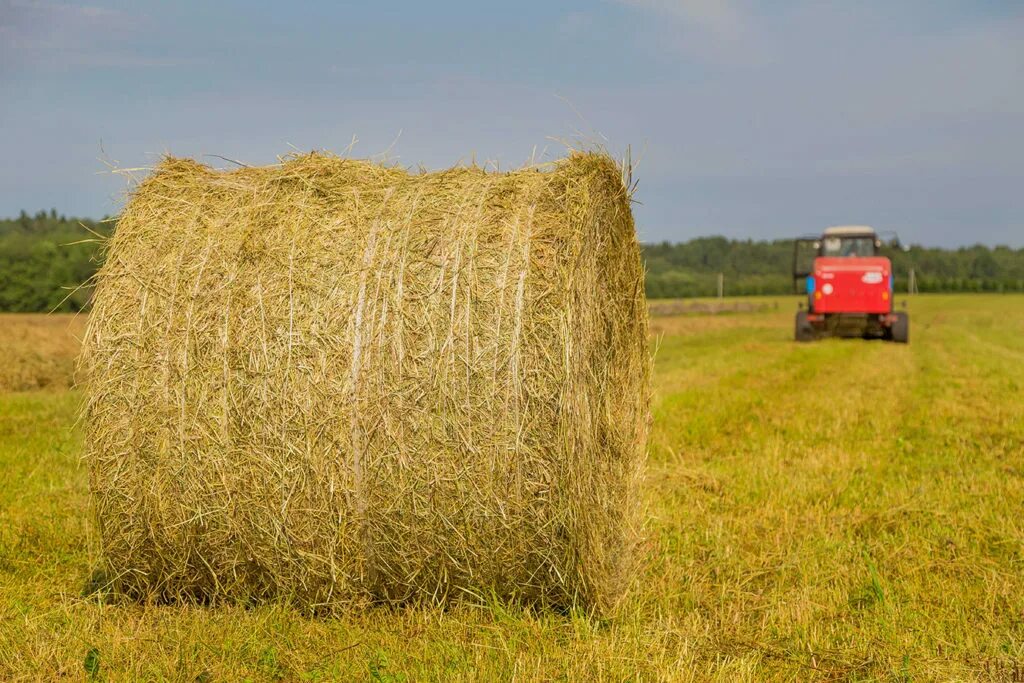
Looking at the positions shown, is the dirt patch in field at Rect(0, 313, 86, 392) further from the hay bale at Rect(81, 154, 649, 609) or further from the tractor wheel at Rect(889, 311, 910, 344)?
the tractor wheel at Rect(889, 311, 910, 344)

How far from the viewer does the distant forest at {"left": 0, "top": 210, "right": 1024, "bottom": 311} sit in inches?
1684

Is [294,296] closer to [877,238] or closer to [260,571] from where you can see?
[260,571]

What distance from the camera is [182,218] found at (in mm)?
5285

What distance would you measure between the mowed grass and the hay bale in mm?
257

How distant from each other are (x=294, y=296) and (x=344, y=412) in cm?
66

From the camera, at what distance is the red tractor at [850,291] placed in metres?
22.5

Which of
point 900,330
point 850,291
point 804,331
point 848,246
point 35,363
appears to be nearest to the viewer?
point 35,363

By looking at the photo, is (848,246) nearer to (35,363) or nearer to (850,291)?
(850,291)

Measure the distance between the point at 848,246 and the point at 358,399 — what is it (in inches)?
832

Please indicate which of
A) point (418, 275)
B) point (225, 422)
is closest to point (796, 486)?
point (418, 275)

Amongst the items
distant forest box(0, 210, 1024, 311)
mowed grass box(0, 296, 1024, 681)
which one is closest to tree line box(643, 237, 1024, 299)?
A: distant forest box(0, 210, 1024, 311)

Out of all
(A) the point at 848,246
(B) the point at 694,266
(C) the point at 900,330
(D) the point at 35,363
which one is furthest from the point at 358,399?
(B) the point at 694,266

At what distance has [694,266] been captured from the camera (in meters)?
106

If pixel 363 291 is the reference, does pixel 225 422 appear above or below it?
below
